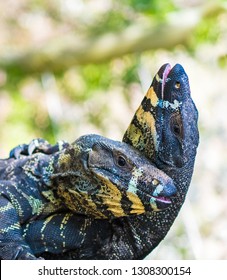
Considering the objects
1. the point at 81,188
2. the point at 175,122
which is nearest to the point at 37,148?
the point at 81,188

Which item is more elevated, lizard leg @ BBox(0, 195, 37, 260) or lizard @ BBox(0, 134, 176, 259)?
lizard @ BBox(0, 134, 176, 259)

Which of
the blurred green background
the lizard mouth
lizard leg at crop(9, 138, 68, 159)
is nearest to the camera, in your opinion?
the lizard mouth

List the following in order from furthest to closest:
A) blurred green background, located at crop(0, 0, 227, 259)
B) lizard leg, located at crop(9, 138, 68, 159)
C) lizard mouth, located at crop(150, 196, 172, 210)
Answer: blurred green background, located at crop(0, 0, 227, 259) < lizard leg, located at crop(9, 138, 68, 159) < lizard mouth, located at crop(150, 196, 172, 210)

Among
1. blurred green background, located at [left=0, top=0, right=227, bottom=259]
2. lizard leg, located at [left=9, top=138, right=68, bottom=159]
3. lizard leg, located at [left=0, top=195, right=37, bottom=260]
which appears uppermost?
blurred green background, located at [left=0, top=0, right=227, bottom=259]

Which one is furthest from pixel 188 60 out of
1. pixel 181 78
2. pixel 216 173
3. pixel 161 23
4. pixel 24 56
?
pixel 181 78

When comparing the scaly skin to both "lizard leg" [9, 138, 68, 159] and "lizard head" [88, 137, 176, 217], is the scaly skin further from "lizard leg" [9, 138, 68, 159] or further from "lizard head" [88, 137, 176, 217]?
"lizard leg" [9, 138, 68, 159]

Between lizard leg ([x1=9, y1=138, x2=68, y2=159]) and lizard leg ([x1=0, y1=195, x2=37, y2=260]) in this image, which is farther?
lizard leg ([x1=9, y1=138, x2=68, y2=159])

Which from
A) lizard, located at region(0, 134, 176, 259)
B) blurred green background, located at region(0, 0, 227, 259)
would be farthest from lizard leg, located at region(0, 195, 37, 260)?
blurred green background, located at region(0, 0, 227, 259)

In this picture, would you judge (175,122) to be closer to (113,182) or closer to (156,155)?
(156,155)
